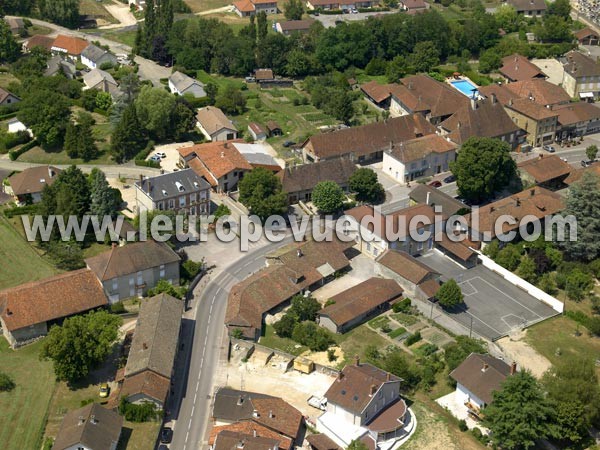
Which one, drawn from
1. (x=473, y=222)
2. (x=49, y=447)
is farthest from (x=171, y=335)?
(x=473, y=222)

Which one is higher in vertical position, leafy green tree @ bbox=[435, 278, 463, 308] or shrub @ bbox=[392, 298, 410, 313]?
leafy green tree @ bbox=[435, 278, 463, 308]

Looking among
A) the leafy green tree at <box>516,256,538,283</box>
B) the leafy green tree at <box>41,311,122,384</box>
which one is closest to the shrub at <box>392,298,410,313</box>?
the leafy green tree at <box>516,256,538,283</box>

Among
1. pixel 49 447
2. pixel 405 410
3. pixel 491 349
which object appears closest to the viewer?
pixel 49 447

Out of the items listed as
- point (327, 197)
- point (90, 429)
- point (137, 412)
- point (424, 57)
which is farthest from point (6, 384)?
point (424, 57)

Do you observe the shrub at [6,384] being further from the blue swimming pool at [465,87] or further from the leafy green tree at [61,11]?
the leafy green tree at [61,11]

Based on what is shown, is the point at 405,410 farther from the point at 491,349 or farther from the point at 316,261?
the point at 316,261

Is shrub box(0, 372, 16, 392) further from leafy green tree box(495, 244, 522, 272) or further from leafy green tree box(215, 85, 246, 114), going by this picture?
leafy green tree box(215, 85, 246, 114)

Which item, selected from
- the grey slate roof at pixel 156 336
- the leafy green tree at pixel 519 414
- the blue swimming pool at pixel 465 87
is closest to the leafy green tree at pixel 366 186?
the grey slate roof at pixel 156 336
